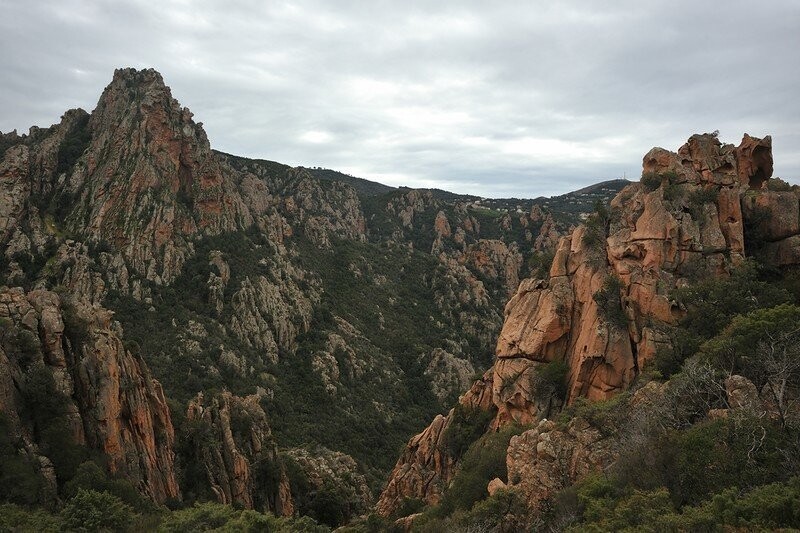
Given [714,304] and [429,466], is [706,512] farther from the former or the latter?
[429,466]

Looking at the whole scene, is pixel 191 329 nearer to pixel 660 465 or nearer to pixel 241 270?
pixel 241 270

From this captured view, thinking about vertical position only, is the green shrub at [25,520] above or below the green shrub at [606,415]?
below

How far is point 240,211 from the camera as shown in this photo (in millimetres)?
114312

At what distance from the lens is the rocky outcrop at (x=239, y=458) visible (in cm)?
3988

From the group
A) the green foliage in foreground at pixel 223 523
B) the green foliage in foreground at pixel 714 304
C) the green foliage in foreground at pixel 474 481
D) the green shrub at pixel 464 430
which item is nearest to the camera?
the green foliage in foreground at pixel 223 523

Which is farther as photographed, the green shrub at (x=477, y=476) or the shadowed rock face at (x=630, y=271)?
the shadowed rock face at (x=630, y=271)

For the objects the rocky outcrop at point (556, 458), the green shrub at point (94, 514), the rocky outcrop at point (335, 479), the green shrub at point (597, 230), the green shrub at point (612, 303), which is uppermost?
the green shrub at point (597, 230)

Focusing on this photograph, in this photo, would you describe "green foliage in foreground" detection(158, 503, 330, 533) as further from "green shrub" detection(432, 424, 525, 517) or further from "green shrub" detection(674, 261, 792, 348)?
"green shrub" detection(674, 261, 792, 348)

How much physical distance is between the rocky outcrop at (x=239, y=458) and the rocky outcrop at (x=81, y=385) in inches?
185

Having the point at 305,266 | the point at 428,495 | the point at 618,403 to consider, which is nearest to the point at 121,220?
the point at 305,266

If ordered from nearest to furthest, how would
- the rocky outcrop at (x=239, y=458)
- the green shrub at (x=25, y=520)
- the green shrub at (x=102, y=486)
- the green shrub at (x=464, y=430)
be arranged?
the green shrub at (x=25, y=520) → the green shrub at (x=102, y=486) → the green shrub at (x=464, y=430) → the rocky outcrop at (x=239, y=458)

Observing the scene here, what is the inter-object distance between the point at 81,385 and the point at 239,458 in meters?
16.4

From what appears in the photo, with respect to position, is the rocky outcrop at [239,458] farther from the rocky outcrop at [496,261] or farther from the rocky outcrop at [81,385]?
the rocky outcrop at [496,261]

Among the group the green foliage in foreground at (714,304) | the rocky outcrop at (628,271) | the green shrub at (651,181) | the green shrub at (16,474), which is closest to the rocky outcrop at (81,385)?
the green shrub at (16,474)
